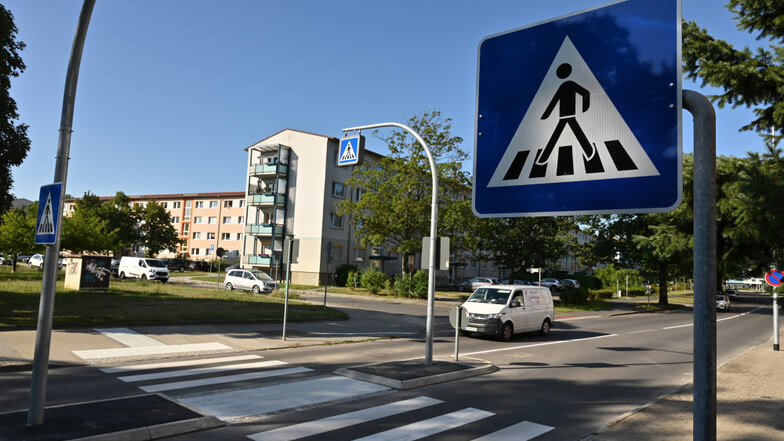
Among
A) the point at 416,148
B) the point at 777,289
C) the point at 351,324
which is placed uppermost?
the point at 416,148

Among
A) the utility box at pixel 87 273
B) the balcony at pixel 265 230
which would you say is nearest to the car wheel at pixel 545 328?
the utility box at pixel 87 273

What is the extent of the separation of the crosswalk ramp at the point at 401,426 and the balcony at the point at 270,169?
44.4 meters

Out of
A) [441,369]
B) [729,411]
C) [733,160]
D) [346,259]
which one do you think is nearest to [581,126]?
[733,160]

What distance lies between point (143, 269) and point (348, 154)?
34693 millimetres

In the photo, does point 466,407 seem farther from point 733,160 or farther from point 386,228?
point 386,228

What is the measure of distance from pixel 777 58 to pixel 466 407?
667cm

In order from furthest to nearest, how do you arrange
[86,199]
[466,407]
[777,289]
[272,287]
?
[86,199]
[272,287]
[466,407]
[777,289]

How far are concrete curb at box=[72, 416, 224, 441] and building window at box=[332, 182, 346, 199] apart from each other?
1698 inches

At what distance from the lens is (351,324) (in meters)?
18.2

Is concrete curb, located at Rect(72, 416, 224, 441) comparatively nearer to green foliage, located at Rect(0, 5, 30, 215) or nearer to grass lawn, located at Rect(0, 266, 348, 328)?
grass lawn, located at Rect(0, 266, 348, 328)

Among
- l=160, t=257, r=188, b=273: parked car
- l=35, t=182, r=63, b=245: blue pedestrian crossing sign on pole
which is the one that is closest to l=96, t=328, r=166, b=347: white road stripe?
l=35, t=182, r=63, b=245: blue pedestrian crossing sign on pole

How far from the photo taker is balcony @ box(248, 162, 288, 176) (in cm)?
4950

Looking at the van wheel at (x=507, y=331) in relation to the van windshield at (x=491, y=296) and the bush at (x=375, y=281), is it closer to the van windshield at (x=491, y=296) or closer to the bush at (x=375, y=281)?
the van windshield at (x=491, y=296)

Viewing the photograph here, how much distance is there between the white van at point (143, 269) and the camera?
127 ft
